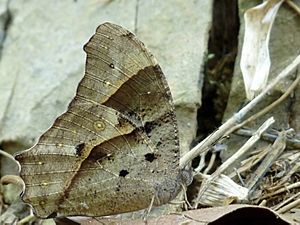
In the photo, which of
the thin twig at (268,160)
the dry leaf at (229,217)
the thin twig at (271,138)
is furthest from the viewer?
the thin twig at (271,138)

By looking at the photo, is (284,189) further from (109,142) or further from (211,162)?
(109,142)

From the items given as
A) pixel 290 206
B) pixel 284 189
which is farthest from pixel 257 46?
pixel 290 206

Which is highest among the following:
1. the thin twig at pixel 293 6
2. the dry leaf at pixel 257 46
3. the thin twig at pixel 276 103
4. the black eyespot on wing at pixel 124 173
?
the thin twig at pixel 293 6

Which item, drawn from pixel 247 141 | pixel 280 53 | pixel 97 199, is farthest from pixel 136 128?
pixel 280 53

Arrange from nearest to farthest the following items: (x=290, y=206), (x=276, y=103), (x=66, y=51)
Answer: (x=290, y=206)
(x=276, y=103)
(x=66, y=51)

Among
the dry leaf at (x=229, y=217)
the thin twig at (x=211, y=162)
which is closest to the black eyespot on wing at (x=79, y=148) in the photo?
the dry leaf at (x=229, y=217)

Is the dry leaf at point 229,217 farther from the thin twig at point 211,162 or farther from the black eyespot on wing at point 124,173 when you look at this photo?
the thin twig at point 211,162

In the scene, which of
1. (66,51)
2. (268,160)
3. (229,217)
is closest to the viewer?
(229,217)
